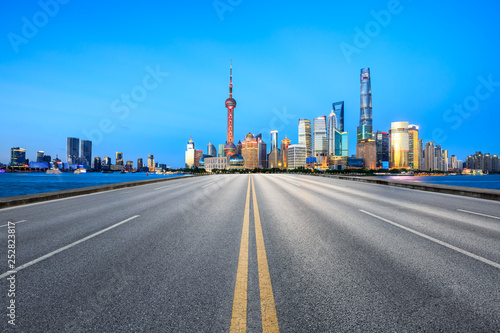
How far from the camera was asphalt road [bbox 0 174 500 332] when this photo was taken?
261 cm

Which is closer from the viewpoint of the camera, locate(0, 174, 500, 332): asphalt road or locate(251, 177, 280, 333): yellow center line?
locate(251, 177, 280, 333): yellow center line

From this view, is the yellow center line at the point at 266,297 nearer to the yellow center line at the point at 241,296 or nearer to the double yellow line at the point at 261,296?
the double yellow line at the point at 261,296

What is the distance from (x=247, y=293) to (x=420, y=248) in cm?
389

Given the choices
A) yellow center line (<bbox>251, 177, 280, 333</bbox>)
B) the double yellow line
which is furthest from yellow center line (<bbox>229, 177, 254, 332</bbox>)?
yellow center line (<bbox>251, 177, 280, 333</bbox>)

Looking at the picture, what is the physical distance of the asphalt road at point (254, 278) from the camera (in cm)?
261

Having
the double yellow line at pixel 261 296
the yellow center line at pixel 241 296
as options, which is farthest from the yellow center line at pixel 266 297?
the yellow center line at pixel 241 296

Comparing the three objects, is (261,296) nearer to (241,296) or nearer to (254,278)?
(241,296)

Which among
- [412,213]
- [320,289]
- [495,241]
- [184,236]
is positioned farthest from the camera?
[412,213]

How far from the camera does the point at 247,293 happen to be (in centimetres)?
313

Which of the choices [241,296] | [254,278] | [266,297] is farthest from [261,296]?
[254,278]

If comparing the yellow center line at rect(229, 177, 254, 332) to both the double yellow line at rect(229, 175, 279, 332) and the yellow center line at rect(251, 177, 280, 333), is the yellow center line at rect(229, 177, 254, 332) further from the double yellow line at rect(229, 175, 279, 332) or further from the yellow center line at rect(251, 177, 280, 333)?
the yellow center line at rect(251, 177, 280, 333)

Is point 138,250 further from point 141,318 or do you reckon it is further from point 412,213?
point 412,213

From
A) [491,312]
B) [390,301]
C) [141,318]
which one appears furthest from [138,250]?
[491,312]

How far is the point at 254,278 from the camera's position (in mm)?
3543
